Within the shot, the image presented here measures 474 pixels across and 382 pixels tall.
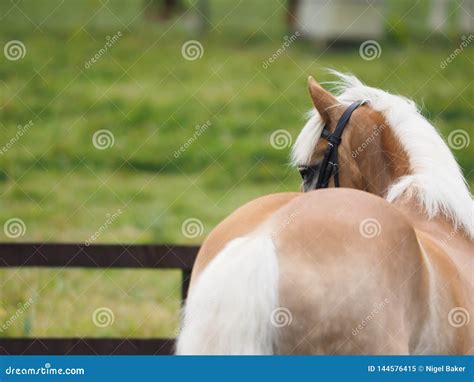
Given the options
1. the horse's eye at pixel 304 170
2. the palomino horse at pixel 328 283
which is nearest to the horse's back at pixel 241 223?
the palomino horse at pixel 328 283

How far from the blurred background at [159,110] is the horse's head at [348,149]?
317 centimetres

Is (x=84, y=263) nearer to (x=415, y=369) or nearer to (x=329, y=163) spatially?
(x=329, y=163)

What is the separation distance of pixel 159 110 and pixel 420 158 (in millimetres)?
10185

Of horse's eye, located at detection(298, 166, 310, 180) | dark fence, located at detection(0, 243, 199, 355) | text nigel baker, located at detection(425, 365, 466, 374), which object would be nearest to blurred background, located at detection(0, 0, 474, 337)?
dark fence, located at detection(0, 243, 199, 355)

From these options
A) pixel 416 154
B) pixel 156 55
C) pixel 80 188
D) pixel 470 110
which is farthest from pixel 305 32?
pixel 416 154

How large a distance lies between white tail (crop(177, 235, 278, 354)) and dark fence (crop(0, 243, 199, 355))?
8.89ft

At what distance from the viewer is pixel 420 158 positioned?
412 cm

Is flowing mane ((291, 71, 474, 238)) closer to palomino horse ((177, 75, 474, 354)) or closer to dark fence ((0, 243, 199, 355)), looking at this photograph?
palomino horse ((177, 75, 474, 354))

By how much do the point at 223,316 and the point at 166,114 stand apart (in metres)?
11.1

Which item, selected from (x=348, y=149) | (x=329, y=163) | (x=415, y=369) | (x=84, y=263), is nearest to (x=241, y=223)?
(x=415, y=369)

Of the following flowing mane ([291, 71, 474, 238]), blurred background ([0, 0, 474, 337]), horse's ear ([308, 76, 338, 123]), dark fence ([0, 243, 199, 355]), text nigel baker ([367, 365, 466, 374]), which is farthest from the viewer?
blurred background ([0, 0, 474, 337])

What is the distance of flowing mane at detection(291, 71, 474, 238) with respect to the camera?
13.1ft

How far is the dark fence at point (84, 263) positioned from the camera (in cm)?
566

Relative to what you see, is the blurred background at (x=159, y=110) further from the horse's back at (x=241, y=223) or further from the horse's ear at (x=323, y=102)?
the horse's back at (x=241, y=223)
